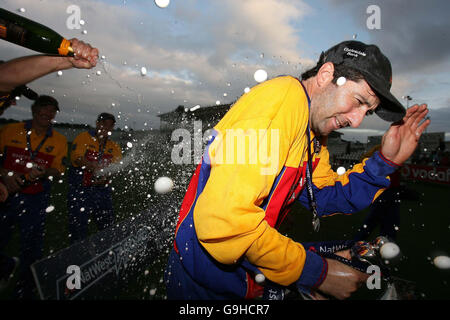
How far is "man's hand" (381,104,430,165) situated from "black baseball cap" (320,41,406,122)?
59 centimetres

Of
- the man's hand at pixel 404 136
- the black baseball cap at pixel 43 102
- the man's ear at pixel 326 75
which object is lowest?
the man's hand at pixel 404 136

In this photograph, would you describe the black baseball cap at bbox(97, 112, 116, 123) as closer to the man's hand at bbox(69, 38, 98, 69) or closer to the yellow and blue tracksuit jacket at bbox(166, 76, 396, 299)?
the man's hand at bbox(69, 38, 98, 69)

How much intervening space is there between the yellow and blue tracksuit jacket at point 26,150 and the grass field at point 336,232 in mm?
1467

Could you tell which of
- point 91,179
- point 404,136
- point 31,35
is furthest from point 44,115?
point 404,136

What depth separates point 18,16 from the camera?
5.64ft

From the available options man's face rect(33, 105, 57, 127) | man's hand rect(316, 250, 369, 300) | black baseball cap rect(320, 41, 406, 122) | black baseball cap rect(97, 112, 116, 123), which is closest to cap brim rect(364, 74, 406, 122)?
black baseball cap rect(320, 41, 406, 122)

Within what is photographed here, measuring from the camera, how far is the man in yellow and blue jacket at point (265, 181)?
945 mm

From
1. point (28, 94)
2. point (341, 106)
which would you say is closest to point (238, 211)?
point (341, 106)

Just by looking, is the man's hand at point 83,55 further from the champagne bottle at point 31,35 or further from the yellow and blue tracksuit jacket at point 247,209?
the yellow and blue tracksuit jacket at point 247,209

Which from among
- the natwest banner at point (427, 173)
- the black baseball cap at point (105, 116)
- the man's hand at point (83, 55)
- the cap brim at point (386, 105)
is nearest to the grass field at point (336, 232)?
the cap brim at point (386, 105)

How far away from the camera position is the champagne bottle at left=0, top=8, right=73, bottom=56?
1578 mm

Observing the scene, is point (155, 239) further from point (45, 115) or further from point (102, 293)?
point (45, 115)

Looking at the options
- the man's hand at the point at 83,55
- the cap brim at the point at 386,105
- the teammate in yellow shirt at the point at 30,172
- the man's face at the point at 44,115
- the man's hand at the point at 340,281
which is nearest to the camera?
the man's hand at the point at 340,281
